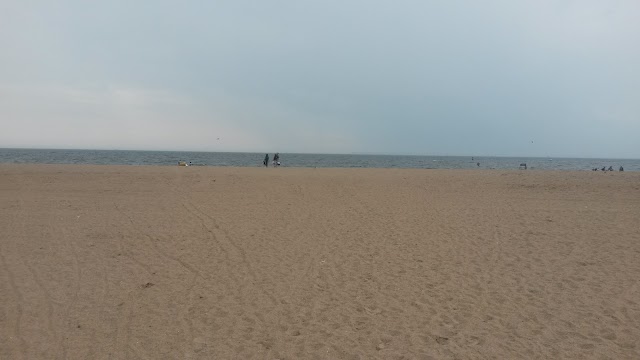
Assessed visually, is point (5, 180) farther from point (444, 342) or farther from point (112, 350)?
point (444, 342)

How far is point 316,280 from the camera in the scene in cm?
855

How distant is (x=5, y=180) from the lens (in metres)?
23.6

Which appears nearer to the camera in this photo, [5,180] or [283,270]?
[283,270]

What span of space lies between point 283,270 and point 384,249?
296 cm

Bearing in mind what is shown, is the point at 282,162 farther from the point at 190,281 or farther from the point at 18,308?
the point at 18,308

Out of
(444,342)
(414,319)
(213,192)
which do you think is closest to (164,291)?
(414,319)

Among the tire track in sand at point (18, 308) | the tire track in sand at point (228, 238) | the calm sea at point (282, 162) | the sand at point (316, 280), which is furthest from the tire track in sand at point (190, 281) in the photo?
the calm sea at point (282, 162)

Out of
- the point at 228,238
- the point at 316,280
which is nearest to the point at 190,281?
the point at 316,280

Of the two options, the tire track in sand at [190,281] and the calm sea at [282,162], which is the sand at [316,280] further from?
the calm sea at [282,162]

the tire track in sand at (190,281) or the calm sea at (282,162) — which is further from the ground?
the calm sea at (282,162)

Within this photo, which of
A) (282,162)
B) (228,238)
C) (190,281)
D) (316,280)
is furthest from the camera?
(282,162)

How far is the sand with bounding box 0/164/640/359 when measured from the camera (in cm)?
594

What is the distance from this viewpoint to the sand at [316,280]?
5941mm

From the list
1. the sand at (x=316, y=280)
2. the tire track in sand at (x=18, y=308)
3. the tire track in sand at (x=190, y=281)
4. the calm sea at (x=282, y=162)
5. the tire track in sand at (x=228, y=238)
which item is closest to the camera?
the tire track in sand at (x=18, y=308)
